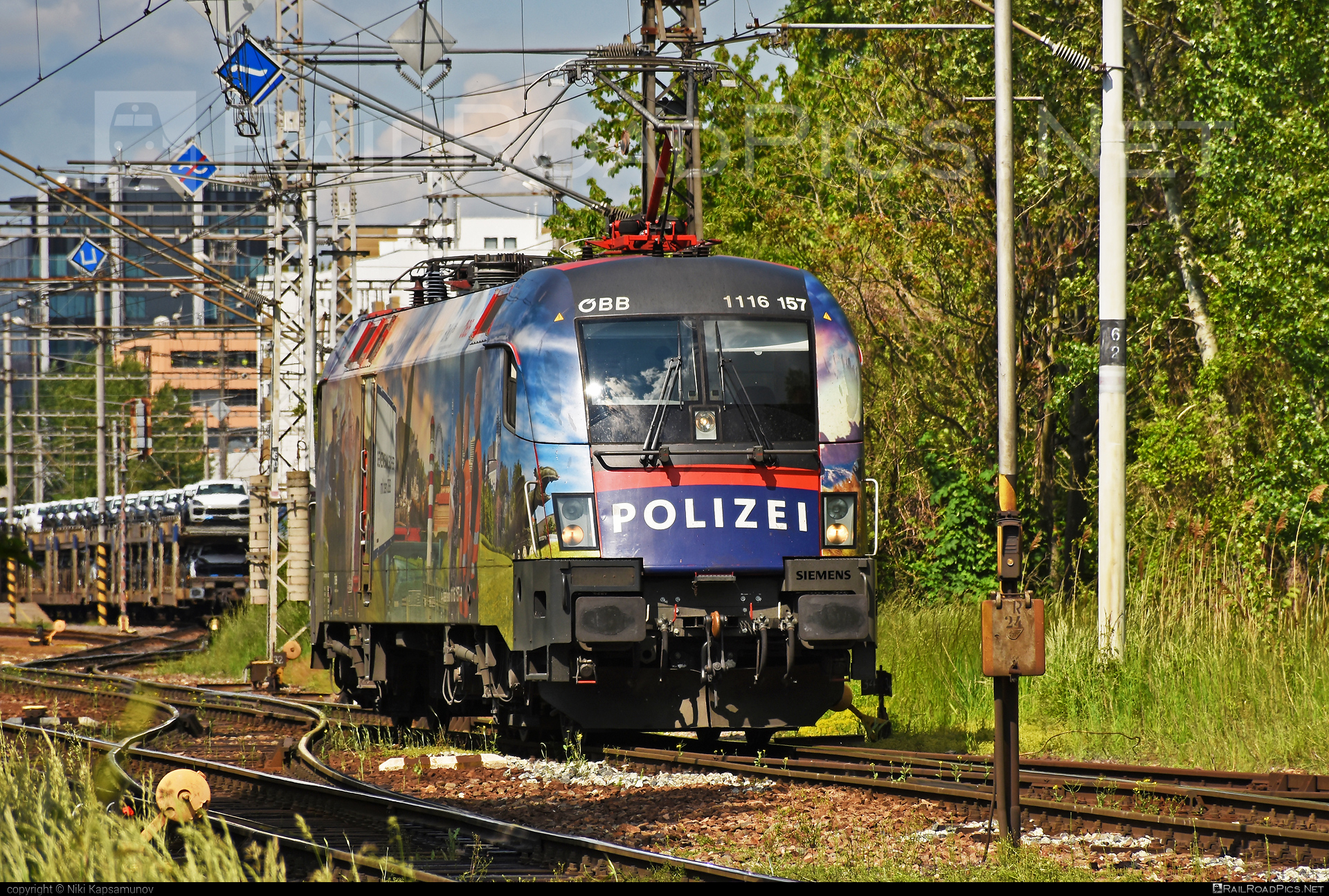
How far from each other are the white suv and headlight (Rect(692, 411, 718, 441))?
30.7m

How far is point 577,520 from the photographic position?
11945mm

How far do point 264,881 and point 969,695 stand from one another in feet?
35.6

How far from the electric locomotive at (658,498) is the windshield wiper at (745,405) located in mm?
19

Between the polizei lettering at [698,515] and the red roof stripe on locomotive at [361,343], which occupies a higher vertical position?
the red roof stripe on locomotive at [361,343]

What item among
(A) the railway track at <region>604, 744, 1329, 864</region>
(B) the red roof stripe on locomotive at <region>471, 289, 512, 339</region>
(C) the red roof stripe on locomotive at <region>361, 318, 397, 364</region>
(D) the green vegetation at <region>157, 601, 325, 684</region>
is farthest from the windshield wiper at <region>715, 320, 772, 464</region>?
(D) the green vegetation at <region>157, 601, 325, 684</region>

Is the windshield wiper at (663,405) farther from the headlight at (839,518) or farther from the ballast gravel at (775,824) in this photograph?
the ballast gravel at (775,824)

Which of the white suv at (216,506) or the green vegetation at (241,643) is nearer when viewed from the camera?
the green vegetation at (241,643)

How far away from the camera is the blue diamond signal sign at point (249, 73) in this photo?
24.2m

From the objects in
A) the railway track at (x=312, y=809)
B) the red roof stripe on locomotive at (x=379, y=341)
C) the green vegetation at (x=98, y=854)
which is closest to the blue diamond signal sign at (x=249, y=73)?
the red roof stripe on locomotive at (x=379, y=341)

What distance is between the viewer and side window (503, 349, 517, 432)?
12.4 m

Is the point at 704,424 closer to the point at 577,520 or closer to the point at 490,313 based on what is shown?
the point at 577,520

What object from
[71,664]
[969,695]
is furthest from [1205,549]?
[71,664]

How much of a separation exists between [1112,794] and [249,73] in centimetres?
1920

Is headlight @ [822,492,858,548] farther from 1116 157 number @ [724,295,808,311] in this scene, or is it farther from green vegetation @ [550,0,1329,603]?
green vegetation @ [550,0,1329,603]
